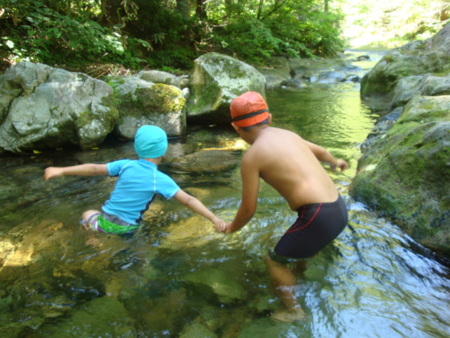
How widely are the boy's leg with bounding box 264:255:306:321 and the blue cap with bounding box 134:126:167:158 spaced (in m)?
1.32

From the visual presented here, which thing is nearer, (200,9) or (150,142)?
(150,142)

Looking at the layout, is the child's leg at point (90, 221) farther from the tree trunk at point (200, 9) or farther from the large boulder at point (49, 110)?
the tree trunk at point (200, 9)

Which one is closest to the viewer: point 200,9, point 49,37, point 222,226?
point 222,226

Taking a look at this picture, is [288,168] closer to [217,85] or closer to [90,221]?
[90,221]

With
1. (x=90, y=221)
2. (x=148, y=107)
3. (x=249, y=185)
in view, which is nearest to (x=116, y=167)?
(x=90, y=221)

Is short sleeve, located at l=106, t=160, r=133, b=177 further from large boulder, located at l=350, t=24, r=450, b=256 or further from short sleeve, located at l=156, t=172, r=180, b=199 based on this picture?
large boulder, located at l=350, t=24, r=450, b=256

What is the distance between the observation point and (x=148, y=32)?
11.4 m

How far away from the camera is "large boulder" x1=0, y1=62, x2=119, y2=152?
5.47 metres

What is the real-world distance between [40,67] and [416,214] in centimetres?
620

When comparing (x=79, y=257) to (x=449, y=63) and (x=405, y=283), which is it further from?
(x=449, y=63)

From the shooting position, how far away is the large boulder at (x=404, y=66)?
9.57 m

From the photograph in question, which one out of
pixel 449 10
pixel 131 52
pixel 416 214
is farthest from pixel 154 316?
pixel 449 10

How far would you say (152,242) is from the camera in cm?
332

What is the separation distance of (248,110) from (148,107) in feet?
14.8
